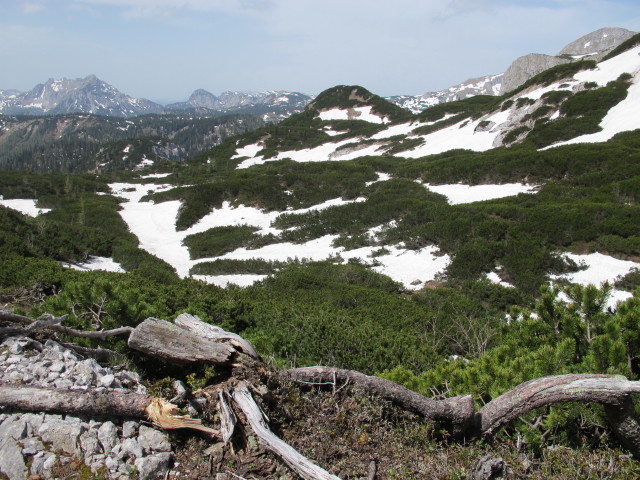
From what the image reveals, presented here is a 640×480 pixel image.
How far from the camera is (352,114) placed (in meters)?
67.4

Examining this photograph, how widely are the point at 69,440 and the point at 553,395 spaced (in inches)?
139

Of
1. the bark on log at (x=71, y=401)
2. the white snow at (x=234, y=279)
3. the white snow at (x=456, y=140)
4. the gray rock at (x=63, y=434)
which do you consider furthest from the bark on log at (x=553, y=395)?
the white snow at (x=456, y=140)

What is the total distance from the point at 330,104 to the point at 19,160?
140968 mm

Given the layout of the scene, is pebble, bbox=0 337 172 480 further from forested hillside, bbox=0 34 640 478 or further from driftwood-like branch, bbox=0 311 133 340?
forested hillside, bbox=0 34 640 478

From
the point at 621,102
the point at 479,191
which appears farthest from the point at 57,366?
the point at 621,102

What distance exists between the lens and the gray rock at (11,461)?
2361 mm

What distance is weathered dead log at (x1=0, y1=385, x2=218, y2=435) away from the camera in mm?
2713

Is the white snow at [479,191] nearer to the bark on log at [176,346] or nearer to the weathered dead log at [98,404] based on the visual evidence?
the bark on log at [176,346]

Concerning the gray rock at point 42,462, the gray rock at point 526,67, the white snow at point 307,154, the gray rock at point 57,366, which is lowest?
the gray rock at point 42,462

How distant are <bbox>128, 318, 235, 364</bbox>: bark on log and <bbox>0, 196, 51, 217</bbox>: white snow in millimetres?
28645

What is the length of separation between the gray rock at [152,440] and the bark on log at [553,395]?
8.34ft

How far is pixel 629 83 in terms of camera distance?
2625 centimetres

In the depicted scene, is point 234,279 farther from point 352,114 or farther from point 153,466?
point 352,114

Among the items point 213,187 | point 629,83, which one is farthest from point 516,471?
point 629,83
